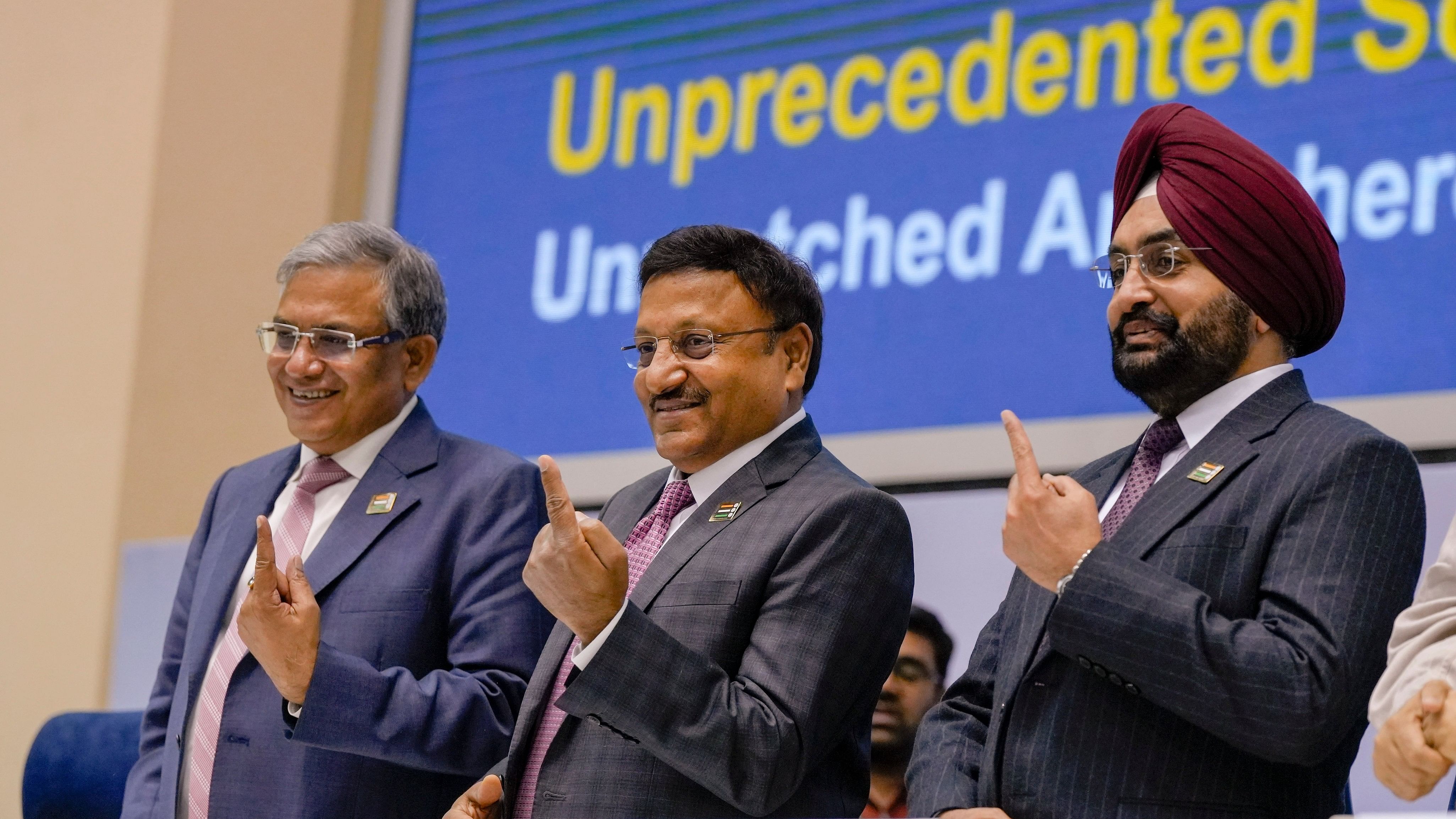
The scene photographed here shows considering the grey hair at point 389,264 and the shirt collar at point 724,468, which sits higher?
the grey hair at point 389,264

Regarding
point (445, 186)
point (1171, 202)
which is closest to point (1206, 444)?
point (1171, 202)

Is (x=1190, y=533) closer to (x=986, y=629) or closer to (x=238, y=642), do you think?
(x=986, y=629)

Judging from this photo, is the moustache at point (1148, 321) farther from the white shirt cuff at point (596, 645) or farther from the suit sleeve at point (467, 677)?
the suit sleeve at point (467, 677)

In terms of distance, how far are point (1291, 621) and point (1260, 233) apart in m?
0.61

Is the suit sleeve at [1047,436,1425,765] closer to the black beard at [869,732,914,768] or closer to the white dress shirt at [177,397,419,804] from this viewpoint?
the white dress shirt at [177,397,419,804]

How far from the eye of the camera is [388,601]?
302 cm

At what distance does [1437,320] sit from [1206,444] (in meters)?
1.91

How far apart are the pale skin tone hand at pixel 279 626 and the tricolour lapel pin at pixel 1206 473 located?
1.41 metres

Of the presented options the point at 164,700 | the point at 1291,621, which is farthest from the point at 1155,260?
the point at 164,700

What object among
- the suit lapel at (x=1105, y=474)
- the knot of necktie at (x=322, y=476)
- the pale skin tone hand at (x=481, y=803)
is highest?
the suit lapel at (x=1105, y=474)

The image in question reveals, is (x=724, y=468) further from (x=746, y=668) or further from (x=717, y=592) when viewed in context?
(x=746, y=668)

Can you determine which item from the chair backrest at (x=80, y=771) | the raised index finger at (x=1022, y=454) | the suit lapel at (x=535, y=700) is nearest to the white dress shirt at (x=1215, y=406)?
the raised index finger at (x=1022, y=454)

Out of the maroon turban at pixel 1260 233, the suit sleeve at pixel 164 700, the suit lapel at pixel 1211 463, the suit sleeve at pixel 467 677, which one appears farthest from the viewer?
the suit sleeve at pixel 164 700

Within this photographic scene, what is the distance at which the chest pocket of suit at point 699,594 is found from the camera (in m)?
2.55
